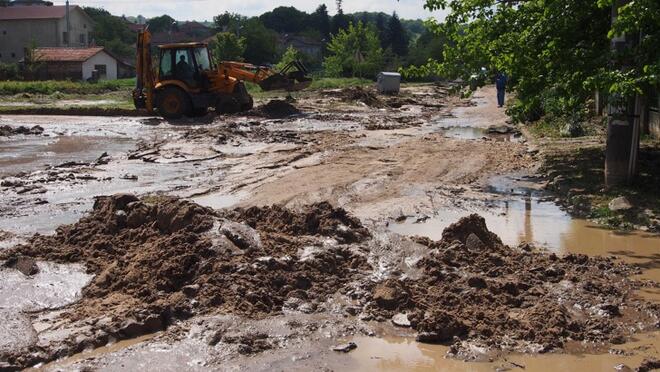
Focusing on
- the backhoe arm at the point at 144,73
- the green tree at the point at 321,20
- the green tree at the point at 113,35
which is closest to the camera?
the backhoe arm at the point at 144,73

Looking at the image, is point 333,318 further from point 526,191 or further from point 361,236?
point 526,191

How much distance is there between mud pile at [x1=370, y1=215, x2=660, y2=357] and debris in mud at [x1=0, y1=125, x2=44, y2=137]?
19.0 metres

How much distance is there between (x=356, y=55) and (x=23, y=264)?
2705 inches

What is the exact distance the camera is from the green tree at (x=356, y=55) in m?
73.6

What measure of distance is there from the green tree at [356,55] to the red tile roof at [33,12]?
117 feet

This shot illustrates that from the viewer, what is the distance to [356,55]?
249ft

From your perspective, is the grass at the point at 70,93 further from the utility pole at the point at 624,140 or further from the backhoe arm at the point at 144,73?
the utility pole at the point at 624,140

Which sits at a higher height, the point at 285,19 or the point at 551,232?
the point at 285,19

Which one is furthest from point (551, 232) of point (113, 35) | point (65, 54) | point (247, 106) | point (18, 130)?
point (113, 35)

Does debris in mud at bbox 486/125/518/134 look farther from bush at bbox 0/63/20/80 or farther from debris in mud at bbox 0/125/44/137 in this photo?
bush at bbox 0/63/20/80

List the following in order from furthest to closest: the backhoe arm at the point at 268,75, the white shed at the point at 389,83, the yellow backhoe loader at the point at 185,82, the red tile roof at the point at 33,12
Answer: the red tile roof at the point at 33,12 → the white shed at the point at 389,83 → the backhoe arm at the point at 268,75 → the yellow backhoe loader at the point at 185,82

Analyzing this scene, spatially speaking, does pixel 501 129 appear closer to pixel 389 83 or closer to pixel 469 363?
pixel 469 363

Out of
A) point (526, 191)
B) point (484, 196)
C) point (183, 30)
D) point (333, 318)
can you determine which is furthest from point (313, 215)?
point (183, 30)

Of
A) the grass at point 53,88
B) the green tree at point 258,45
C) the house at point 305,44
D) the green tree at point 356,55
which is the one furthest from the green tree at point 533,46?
the house at point 305,44
